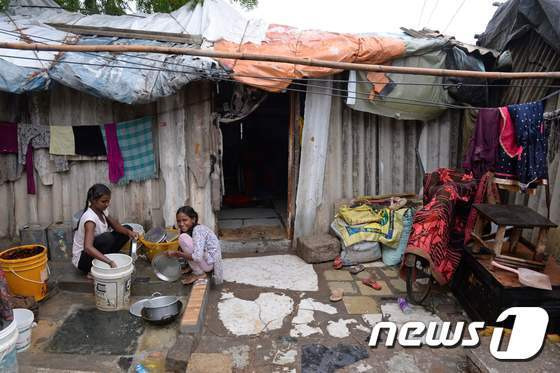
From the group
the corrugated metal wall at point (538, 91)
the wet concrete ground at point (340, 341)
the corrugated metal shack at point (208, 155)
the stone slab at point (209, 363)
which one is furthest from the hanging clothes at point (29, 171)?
the corrugated metal wall at point (538, 91)

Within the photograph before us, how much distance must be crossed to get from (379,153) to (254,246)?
2.70 metres

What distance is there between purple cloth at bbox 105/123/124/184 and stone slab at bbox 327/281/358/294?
3.67 metres

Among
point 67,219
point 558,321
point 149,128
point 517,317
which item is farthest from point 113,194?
point 558,321

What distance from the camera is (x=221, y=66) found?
5.28 metres

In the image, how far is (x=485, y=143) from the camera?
4879mm

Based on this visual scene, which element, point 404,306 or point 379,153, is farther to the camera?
point 379,153

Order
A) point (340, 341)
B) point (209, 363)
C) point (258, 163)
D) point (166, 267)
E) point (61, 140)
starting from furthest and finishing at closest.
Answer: point (258, 163) → point (61, 140) → point (166, 267) → point (340, 341) → point (209, 363)

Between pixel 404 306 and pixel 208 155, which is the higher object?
pixel 208 155

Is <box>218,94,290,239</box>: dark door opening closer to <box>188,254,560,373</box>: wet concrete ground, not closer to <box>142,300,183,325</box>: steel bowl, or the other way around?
<box>188,254,560,373</box>: wet concrete ground

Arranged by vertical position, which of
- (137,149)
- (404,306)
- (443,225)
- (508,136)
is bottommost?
(404,306)

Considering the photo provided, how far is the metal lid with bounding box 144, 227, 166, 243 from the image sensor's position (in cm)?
570

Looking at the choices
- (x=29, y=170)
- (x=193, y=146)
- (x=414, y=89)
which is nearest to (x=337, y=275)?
(x=193, y=146)

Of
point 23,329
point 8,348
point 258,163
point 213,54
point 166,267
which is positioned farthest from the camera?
point 258,163

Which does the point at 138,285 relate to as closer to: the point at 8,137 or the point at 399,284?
the point at 8,137
